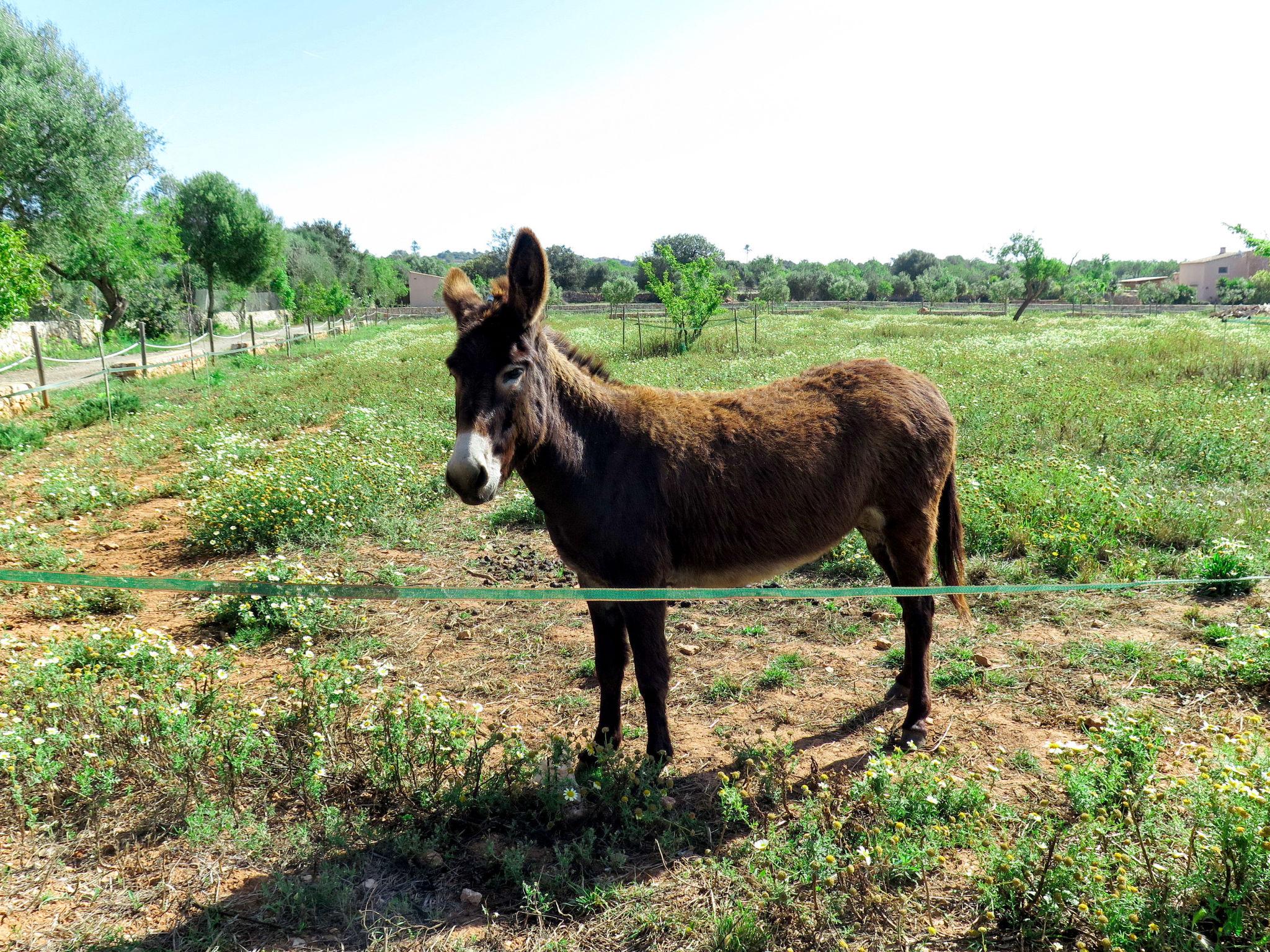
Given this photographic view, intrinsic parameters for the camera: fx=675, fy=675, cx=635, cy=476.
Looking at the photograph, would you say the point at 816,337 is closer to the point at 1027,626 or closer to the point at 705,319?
the point at 705,319

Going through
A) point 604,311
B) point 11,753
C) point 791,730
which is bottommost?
point 791,730

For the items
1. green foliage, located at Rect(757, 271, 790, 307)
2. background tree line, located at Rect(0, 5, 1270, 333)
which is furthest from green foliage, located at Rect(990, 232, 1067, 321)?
green foliage, located at Rect(757, 271, 790, 307)

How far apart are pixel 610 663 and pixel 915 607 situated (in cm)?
192

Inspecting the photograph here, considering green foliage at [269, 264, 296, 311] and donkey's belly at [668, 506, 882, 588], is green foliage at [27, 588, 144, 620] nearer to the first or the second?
donkey's belly at [668, 506, 882, 588]

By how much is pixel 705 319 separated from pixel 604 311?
32.7m

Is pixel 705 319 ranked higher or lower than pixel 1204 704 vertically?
higher

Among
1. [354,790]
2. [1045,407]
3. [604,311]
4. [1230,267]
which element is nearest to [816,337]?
[1045,407]

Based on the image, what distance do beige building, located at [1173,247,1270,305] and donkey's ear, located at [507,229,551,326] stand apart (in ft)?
346

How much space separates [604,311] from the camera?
57219mm

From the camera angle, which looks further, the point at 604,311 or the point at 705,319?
the point at 604,311

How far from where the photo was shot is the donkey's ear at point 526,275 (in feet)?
10.5

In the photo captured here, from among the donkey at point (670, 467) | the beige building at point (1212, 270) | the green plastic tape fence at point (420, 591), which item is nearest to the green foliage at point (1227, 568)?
the donkey at point (670, 467)

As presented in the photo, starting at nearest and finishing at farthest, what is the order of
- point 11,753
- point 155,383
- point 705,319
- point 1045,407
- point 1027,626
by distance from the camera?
point 11,753 → point 1027,626 → point 1045,407 → point 155,383 → point 705,319

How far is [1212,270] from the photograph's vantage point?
91.6 meters
